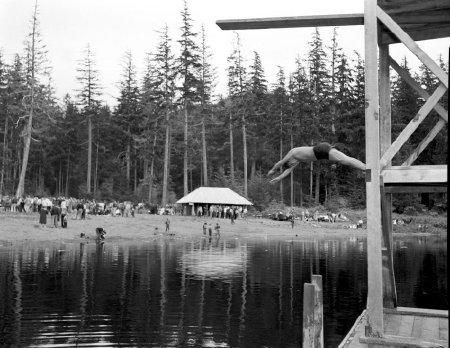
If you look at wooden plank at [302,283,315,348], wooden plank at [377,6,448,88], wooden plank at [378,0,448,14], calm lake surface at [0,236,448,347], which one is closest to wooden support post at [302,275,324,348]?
wooden plank at [302,283,315,348]

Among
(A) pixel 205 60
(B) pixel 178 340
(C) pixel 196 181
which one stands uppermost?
(A) pixel 205 60

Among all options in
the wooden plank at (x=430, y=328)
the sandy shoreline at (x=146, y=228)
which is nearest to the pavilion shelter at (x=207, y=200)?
the sandy shoreline at (x=146, y=228)

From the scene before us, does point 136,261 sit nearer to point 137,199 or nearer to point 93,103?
point 137,199

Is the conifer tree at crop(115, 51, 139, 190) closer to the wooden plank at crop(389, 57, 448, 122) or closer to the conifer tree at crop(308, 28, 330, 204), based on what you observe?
the conifer tree at crop(308, 28, 330, 204)

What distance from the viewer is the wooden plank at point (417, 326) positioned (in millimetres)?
8844

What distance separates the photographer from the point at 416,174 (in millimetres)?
8047

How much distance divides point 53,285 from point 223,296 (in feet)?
22.2

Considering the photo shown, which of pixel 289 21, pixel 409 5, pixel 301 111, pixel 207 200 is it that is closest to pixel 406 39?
pixel 409 5

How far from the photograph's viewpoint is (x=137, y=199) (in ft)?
238

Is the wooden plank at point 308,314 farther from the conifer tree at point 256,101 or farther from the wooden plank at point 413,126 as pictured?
the conifer tree at point 256,101

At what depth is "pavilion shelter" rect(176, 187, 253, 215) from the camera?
6284cm

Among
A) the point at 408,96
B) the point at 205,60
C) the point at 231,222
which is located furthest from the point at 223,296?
the point at 408,96

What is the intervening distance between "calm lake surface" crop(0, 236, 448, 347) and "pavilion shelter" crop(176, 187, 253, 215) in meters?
26.2

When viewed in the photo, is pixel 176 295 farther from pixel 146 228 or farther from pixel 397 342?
pixel 146 228
